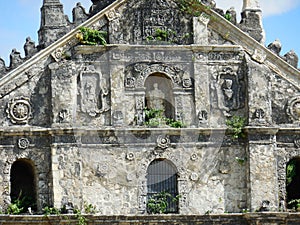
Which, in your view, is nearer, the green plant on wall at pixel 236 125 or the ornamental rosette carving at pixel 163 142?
the ornamental rosette carving at pixel 163 142

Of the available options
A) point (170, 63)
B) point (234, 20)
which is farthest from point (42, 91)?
point (234, 20)

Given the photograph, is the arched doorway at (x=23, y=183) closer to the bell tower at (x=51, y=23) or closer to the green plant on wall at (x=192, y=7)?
the bell tower at (x=51, y=23)

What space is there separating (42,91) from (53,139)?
5.13 ft

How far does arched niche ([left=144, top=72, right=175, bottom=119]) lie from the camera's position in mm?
39750

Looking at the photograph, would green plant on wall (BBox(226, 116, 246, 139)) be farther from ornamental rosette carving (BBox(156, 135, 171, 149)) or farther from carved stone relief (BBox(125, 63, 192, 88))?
ornamental rosette carving (BBox(156, 135, 171, 149))

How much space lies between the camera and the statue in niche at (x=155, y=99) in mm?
39750

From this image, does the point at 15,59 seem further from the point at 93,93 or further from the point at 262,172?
the point at 262,172

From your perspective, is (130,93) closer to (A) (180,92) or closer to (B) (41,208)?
(A) (180,92)

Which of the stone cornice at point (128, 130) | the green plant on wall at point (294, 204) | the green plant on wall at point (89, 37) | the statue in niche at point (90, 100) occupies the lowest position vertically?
the green plant on wall at point (294, 204)

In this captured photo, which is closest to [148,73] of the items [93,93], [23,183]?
[93,93]

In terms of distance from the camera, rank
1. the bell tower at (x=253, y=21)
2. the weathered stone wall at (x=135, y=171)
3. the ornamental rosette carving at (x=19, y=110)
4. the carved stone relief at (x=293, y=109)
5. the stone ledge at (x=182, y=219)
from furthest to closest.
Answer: the bell tower at (x=253, y=21) → the carved stone relief at (x=293, y=109) → the ornamental rosette carving at (x=19, y=110) → the weathered stone wall at (x=135, y=171) → the stone ledge at (x=182, y=219)

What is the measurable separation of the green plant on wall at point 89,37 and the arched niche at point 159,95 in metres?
1.97

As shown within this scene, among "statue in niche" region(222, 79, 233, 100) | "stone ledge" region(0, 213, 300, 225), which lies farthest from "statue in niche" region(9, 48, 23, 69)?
"statue in niche" region(222, 79, 233, 100)

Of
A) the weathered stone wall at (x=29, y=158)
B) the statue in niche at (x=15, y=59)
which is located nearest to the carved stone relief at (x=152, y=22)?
the statue in niche at (x=15, y=59)
